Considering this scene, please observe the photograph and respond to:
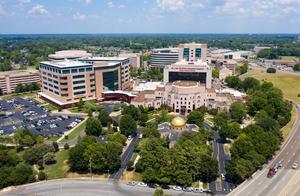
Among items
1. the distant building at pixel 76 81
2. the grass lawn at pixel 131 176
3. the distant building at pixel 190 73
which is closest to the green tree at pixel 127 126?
the grass lawn at pixel 131 176

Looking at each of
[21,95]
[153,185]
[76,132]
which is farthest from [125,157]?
[21,95]

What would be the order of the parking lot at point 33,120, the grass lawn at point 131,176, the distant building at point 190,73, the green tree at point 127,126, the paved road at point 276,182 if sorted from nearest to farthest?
the paved road at point 276,182 → the grass lawn at point 131,176 → the green tree at point 127,126 → the parking lot at point 33,120 → the distant building at point 190,73

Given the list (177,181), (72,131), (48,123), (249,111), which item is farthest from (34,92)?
(177,181)

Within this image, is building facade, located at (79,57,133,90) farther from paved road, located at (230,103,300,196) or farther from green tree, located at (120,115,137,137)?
paved road, located at (230,103,300,196)

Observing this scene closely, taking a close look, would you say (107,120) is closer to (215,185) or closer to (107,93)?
(107,93)

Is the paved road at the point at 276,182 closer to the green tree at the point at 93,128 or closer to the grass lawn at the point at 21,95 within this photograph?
the green tree at the point at 93,128

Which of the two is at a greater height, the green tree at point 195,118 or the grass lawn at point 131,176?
the green tree at point 195,118

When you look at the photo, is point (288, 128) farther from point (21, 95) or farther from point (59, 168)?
point (21, 95)
